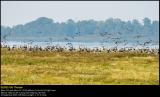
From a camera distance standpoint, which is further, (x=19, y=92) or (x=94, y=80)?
(x=94, y=80)

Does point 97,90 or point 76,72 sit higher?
point 97,90

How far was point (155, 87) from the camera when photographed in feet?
51.0

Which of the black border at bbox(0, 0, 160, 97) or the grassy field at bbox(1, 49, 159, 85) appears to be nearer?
the black border at bbox(0, 0, 160, 97)

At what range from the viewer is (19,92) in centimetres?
1465

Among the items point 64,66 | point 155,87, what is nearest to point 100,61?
point 64,66

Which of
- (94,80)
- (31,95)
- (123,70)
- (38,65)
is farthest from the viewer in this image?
(38,65)

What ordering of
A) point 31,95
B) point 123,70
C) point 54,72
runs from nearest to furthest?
point 31,95
point 54,72
point 123,70

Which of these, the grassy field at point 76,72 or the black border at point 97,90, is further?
the grassy field at point 76,72

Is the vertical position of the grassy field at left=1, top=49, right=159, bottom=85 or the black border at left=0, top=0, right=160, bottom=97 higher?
the black border at left=0, top=0, right=160, bottom=97

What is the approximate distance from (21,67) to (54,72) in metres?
4.40

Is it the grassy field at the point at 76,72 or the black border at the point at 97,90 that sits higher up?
the black border at the point at 97,90

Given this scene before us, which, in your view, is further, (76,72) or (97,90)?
(76,72)

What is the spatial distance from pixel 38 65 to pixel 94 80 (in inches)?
390

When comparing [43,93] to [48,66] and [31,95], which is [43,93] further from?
[48,66]
